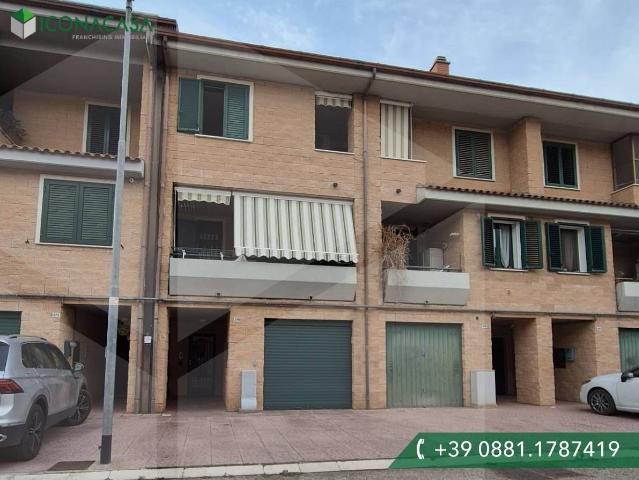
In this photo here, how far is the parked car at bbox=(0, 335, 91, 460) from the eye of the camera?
8062mm

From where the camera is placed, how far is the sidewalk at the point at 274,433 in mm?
8922

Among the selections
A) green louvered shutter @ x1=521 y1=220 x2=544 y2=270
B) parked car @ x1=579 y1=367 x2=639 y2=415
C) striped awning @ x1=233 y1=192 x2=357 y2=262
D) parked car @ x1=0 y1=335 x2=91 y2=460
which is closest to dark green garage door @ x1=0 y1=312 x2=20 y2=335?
parked car @ x1=0 y1=335 x2=91 y2=460

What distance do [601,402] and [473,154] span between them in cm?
839

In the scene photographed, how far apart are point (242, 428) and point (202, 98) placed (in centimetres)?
872

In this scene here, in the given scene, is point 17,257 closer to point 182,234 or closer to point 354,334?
point 182,234

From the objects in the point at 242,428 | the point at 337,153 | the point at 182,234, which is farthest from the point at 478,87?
the point at 242,428

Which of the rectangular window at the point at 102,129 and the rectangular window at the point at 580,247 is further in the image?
the rectangular window at the point at 580,247

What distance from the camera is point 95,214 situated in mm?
14305

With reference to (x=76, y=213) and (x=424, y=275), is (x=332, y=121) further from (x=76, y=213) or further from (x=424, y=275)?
(x=76, y=213)

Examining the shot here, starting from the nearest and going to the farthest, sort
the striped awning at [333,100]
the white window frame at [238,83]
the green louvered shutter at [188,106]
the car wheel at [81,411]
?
the car wheel at [81,411] < the green louvered shutter at [188,106] < the white window frame at [238,83] < the striped awning at [333,100]

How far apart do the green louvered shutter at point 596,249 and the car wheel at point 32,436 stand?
612 inches

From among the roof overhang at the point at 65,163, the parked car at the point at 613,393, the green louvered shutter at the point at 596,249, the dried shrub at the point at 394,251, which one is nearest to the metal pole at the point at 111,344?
the roof overhang at the point at 65,163

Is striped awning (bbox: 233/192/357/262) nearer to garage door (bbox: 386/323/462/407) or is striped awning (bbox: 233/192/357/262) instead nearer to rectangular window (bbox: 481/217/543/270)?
garage door (bbox: 386/323/462/407)

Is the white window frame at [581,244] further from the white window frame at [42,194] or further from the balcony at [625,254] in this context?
the white window frame at [42,194]
